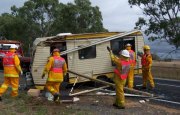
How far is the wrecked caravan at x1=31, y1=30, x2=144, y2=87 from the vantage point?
16.9 m

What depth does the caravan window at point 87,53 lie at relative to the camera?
17625mm

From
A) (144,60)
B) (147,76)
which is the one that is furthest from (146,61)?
(147,76)

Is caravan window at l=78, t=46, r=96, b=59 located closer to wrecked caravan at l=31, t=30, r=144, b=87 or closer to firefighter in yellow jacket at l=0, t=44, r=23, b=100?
wrecked caravan at l=31, t=30, r=144, b=87

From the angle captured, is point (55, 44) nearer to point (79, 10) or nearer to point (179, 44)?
point (179, 44)

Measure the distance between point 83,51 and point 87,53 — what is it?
0.21 metres

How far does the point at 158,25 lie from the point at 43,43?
13.2 m

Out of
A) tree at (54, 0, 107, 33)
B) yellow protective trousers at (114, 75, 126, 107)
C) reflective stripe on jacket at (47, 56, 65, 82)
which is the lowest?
yellow protective trousers at (114, 75, 126, 107)

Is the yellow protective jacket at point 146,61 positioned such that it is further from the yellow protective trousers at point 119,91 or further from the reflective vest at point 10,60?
the reflective vest at point 10,60

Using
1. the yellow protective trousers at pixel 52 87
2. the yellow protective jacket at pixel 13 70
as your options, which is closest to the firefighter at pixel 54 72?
the yellow protective trousers at pixel 52 87

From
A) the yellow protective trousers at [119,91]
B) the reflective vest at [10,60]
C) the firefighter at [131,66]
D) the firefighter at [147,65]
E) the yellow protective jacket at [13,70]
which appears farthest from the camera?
the firefighter at [147,65]

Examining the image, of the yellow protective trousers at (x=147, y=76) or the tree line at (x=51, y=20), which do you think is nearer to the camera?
the yellow protective trousers at (x=147, y=76)

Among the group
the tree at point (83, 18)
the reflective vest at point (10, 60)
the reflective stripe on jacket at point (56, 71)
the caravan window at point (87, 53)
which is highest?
the tree at point (83, 18)

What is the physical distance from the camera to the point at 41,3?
4516 cm

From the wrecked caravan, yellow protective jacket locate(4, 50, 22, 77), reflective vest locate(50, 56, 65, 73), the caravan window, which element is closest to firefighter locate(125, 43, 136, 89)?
the wrecked caravan
